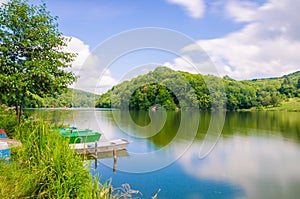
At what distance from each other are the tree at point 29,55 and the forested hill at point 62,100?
1.00 feet

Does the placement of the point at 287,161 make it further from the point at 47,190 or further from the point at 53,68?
the point at 47,190

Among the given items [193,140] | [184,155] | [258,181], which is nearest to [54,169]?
[258,181]

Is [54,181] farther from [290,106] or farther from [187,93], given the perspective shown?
[290,106]

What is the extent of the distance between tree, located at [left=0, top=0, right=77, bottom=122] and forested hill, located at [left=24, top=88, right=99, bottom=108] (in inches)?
12.0

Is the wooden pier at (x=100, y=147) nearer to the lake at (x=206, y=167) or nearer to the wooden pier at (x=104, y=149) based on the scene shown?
the wooden pier at (x=104, y=149)

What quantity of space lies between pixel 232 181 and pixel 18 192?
820 centimetres

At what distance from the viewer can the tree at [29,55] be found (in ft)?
24.0

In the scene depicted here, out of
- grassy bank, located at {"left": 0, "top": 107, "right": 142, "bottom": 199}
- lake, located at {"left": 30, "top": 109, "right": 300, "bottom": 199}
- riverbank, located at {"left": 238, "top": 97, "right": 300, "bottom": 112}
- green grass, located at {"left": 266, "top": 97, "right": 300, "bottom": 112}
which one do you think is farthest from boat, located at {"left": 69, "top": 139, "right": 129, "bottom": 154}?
green grass, located at {"left": 266, "top": 97, "right": 300, "bottom": 112}

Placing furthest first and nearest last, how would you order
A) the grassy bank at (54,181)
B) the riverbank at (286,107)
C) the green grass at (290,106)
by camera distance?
the green grass at (290,106), the riverbank at (286,107), the grassy bank at (54,181)

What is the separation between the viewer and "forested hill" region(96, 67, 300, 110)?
67.6ft

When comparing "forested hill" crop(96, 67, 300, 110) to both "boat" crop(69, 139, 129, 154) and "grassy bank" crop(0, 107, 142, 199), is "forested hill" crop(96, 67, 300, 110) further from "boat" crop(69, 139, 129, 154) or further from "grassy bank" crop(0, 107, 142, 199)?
"grassy bank" crop(0, 107, 142, 199)

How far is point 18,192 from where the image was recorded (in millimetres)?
3654

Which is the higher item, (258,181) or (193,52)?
(193,52)

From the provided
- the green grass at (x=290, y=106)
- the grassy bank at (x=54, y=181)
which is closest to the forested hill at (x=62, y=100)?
the grassy bank at (x=54, y=181)
